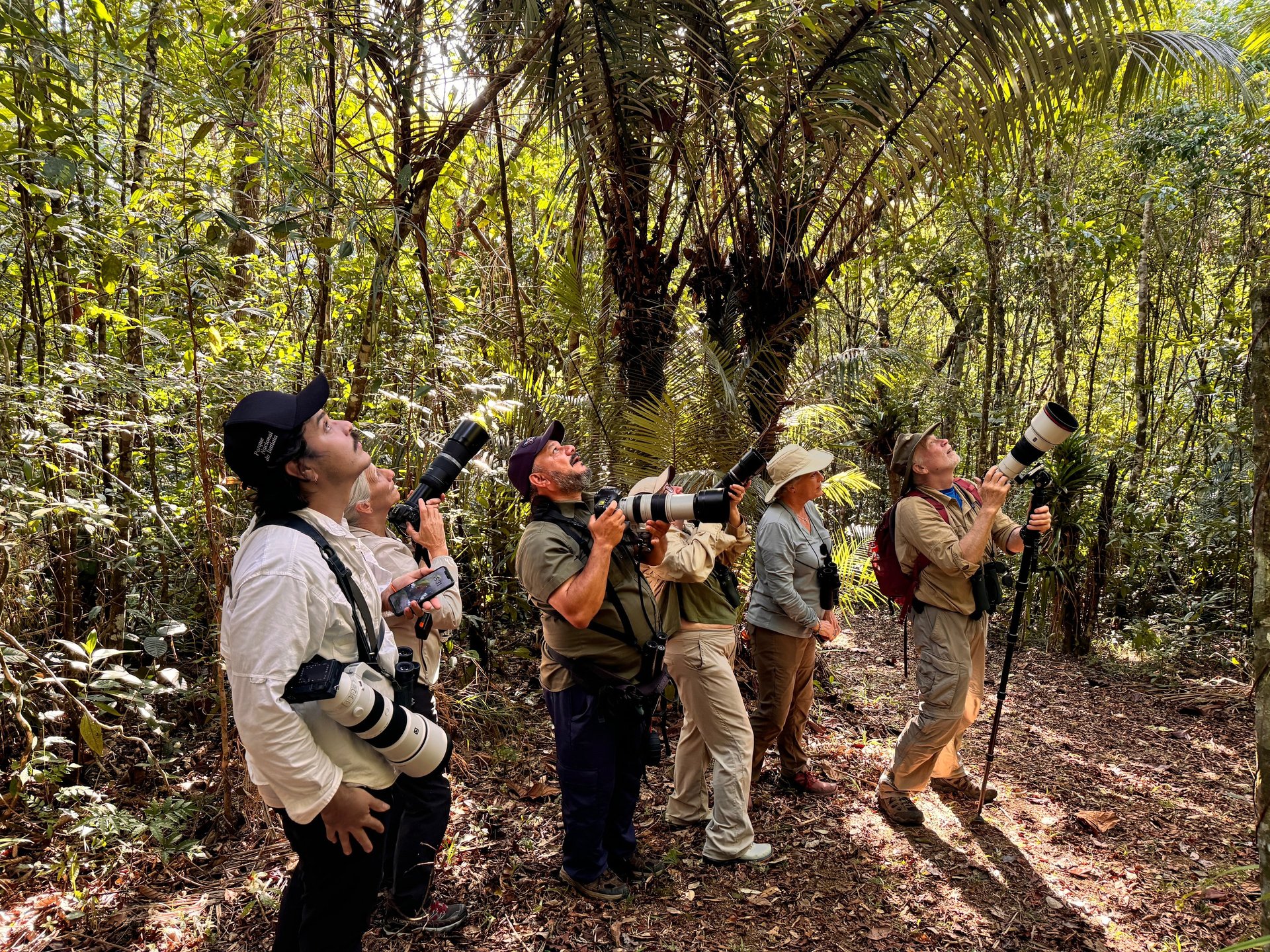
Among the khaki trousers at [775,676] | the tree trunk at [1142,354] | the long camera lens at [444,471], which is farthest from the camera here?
the tree trunk at [1142,354]

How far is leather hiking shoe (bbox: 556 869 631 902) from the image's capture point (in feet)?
10.3

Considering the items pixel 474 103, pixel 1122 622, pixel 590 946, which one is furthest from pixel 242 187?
pixel 1122 622

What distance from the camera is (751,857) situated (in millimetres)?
3449

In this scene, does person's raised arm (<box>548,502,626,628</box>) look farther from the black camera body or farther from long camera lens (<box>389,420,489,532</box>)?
the black camera body

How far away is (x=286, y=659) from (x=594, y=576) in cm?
124

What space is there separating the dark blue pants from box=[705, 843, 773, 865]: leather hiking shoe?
57 cm

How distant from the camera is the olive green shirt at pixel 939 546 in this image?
3590mm

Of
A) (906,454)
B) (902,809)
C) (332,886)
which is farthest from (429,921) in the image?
(906,454)

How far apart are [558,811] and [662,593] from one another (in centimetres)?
130

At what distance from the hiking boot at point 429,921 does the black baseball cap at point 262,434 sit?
2.00 m

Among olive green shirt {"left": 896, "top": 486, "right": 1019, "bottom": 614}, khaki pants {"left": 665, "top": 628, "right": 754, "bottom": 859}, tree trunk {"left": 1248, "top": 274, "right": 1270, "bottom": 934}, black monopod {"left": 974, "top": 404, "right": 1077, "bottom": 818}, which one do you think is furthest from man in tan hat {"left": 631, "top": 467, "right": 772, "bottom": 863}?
tree trunk {"left": 1248, "top": 274, "right": 1270, "bottom": 934}

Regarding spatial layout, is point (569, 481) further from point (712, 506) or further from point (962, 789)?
point (962, 789)

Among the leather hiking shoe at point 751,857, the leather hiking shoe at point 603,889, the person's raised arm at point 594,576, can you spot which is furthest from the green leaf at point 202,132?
the leather hiking shoe at point 751,857

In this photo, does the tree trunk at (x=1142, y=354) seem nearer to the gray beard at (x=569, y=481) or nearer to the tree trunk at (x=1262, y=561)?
the tree trunk at (x=1262, y=561)
